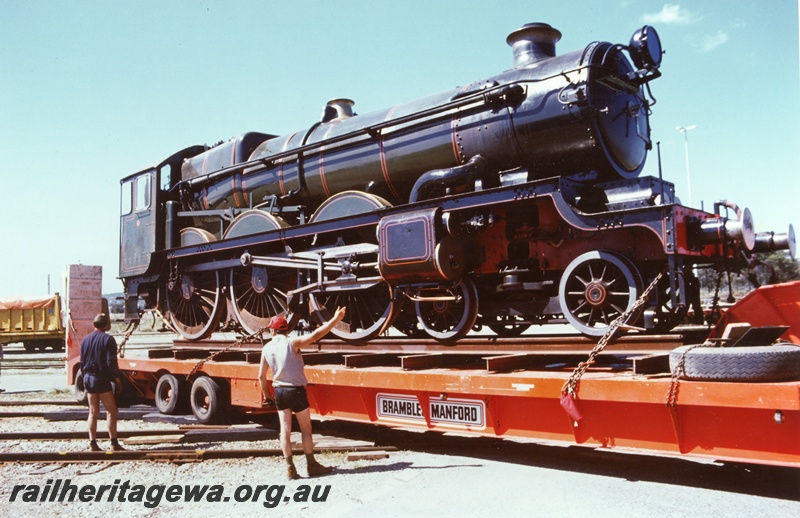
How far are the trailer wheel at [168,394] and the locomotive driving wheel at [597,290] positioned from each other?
18.9ft

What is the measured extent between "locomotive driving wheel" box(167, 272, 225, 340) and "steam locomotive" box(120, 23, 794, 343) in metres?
0.68

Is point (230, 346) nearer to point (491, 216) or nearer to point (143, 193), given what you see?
point (143, 193)

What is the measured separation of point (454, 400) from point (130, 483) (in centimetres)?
300

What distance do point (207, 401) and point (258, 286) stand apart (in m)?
1.67

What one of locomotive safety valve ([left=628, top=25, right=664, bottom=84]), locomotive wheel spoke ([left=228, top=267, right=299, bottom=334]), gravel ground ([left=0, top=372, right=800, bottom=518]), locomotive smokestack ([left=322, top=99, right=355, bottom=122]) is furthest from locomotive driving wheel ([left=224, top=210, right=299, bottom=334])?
locomotive safety valve ([left=628, top=25, right=664, bottom=84])

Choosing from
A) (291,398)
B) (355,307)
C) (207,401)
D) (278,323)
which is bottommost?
(207,401)

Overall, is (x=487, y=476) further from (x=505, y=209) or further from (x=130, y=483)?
(x=130, y=483)

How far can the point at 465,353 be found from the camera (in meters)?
6.66

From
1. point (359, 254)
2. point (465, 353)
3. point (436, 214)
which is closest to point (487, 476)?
point (465, 353)

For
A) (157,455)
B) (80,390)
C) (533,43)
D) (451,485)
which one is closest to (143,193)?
(80,390)

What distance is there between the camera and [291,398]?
19.1ft

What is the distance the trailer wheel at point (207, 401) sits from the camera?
27.6ft

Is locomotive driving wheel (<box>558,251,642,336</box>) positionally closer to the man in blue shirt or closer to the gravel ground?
the gravel ground

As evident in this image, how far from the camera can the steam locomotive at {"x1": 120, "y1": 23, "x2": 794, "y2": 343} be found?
19.4 feet
